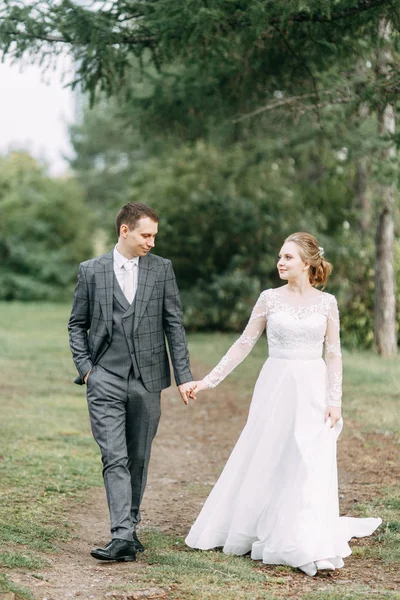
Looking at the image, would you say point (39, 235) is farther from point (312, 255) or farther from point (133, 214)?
point (312, 255)

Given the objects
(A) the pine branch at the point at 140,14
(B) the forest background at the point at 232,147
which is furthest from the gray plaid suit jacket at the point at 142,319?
(A) the pine branch at the point at 140,14

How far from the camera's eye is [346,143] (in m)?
14.9

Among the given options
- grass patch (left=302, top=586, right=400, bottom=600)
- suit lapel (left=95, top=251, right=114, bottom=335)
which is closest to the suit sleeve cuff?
suit lapel (left=95, top=251, right=114, bottom=335)

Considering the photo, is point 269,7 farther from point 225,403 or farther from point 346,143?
point 346,143

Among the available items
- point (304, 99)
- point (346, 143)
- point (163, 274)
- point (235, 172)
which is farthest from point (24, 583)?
point (235, 172)

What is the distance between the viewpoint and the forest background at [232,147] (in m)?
8.20

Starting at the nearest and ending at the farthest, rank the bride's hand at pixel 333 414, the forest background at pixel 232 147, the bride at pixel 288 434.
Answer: the bride at pixel 288 434 < the bride's hand at pixel 333 414 < the forest background at pixel 232 147

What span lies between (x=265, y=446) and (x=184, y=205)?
1693 centimetres

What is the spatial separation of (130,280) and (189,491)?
9.21 feet

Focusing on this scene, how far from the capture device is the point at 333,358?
18.8 ft

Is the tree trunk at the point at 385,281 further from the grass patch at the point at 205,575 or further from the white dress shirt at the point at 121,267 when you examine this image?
the grass patch at the point at 205,575

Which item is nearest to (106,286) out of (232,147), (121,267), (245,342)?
(121,267)

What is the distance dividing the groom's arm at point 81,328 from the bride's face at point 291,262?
49.3 inches

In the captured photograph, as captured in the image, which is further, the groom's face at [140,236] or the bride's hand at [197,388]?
the bride's hand at [197,388]
